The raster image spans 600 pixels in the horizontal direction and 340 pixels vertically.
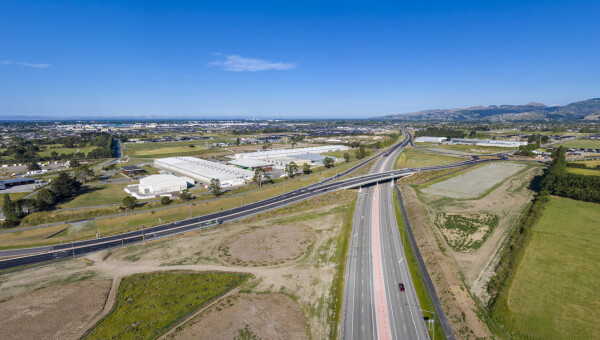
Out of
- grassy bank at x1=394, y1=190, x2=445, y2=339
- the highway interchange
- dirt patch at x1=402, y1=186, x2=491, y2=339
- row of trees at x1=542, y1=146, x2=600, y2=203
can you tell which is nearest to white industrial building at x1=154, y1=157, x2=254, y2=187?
the highway interchange

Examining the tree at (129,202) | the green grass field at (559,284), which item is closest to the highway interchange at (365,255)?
the green grass field at (559,284)

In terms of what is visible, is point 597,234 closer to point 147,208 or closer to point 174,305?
point 174,305

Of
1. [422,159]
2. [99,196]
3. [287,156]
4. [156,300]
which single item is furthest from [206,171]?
[422,159]

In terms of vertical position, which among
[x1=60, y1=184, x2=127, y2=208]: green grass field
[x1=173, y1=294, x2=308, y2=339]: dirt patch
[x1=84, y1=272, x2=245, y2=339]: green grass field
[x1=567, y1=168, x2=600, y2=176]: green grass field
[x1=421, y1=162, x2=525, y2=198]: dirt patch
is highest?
[x1=567, y1=168, x2=600, y2=176]: green grass field

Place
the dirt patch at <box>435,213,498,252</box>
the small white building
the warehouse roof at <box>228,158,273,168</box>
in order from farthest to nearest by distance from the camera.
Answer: the warehouse roof at <box>228,158,273,168</box> < the small white building < the dirt patch at <box>435,213,498,252</box>

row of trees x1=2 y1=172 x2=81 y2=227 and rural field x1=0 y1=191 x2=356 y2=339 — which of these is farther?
row of trees x1=2 y1=172 x2=81 y2=227

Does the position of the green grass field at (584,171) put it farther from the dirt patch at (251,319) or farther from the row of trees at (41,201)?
the row of trees at (41,201)

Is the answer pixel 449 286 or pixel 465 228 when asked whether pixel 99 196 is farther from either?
pixel 465 228

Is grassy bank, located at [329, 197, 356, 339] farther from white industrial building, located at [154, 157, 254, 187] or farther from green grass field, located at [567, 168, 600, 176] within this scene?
green grass field, located at [567, 168, 600, 176]
